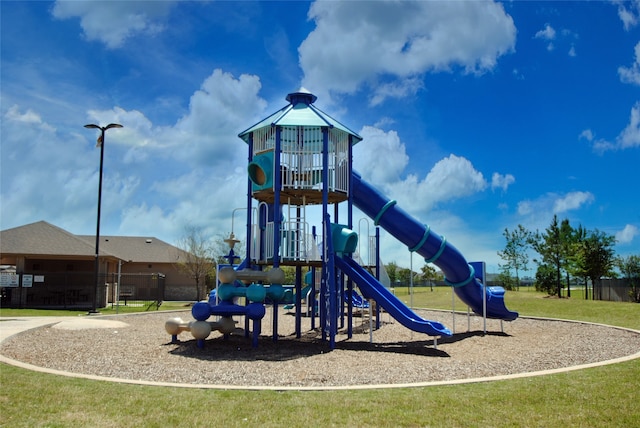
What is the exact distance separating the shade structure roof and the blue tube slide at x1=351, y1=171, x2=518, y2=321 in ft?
5.66

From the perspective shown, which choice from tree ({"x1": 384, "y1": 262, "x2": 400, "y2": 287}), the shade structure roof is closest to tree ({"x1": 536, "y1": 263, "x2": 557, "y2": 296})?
tree ({"x1": 384, "y1": 262, "x2": 400, "y2": 287})

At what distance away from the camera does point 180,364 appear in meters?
11.4

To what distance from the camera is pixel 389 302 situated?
14.5m

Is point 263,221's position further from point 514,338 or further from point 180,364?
point 514,338

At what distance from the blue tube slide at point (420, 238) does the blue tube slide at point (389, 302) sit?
2302mm

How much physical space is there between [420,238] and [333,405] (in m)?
10.8

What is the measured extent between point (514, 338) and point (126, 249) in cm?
3927

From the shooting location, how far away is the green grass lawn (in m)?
6.86

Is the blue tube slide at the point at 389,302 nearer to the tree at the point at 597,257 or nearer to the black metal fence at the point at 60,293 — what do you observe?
the black metal fence at the point at 60,293

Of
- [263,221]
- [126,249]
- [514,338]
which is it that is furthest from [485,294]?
[126,249]

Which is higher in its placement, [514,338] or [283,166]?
[283,166]

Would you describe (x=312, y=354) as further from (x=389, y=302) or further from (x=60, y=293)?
(x=60, y=293)

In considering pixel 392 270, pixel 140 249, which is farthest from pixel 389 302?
pixel 392 270

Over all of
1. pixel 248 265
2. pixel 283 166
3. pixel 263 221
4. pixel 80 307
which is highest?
pixel 283 166
